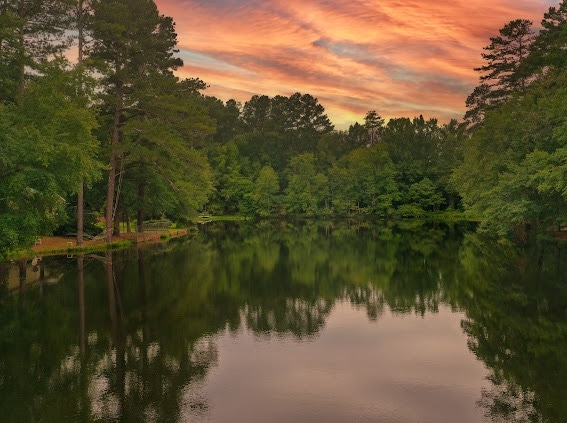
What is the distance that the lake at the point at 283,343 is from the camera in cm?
1230

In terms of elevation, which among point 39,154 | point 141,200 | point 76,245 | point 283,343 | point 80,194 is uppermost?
point 39,154

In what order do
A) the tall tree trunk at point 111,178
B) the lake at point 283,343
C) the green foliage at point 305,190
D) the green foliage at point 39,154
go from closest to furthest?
the lake at point 283,343, the green foliage at point 39,154, the tall tree trunk at point 111,178, the green foliage at point 305,190

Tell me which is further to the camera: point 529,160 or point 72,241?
point 72,241

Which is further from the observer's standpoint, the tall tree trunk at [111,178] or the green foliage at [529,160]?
the tall tree trunk at [111,178]

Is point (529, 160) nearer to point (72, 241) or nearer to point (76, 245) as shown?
point (76, 245)

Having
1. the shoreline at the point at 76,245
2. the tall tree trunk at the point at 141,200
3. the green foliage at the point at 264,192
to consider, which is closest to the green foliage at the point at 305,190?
the green foliage at the point at 264,192

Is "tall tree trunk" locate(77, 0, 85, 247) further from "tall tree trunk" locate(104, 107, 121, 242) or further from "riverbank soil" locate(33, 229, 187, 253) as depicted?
"tall tree trunk" locate(104, 107, 121, 242)

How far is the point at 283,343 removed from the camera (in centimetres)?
1786

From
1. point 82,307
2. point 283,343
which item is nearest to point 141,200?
point 82,307

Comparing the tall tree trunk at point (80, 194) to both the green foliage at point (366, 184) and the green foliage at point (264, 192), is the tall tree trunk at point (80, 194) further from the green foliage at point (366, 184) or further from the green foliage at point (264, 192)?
the green foliage at point (366, 184)

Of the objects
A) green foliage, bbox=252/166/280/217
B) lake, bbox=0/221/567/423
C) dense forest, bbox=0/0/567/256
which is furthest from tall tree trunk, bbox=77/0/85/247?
green foliage, bbox=252/166/280/217

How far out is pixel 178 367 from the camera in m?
14.9

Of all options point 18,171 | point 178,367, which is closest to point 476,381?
point 178,367

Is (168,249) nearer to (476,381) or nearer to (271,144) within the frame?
(476,381)
